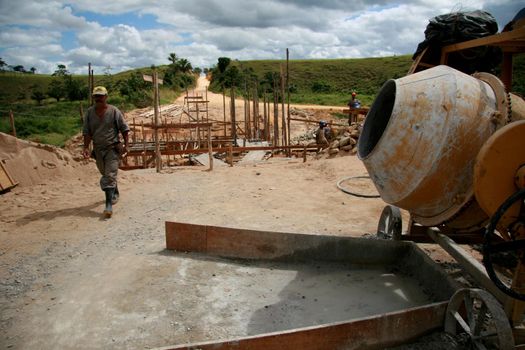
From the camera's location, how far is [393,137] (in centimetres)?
317

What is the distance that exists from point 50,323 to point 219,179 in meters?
6.13

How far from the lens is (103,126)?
5.95 meters

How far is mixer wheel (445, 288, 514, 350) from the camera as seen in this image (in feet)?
7.89

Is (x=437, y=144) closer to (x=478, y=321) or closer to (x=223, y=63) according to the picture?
(x=478, y=321)

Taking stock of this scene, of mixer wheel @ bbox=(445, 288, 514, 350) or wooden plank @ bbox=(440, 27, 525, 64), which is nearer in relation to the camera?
mixer wheel @ bbox=(445, 288, 514, 350)

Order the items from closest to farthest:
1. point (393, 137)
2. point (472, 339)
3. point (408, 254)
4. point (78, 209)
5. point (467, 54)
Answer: point (472, 339) → point (393, 137) → point (408, 254) → point (467, 54) → point (78, 209)

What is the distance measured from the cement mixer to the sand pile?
279 inches

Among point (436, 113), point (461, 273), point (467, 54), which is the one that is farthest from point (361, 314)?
point (467, 54)

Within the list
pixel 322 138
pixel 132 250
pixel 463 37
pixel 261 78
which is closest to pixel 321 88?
pixel 261 78

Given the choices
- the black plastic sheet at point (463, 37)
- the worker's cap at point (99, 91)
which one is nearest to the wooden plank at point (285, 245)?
the black plastic sheet at point (463, 37)

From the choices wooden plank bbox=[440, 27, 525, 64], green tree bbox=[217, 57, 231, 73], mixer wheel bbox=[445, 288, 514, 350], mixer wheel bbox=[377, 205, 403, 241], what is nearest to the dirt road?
mixer wheel bbox=[377, 205, 403, 241]

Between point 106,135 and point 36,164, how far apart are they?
3.22 metres

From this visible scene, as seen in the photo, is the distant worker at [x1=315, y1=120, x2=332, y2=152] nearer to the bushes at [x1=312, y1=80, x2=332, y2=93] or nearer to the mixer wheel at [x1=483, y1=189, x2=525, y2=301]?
the mixer wheel at [x1=483, y1=189, x2=525, y2=301]

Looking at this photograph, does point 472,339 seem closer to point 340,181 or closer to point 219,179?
point 340,181
